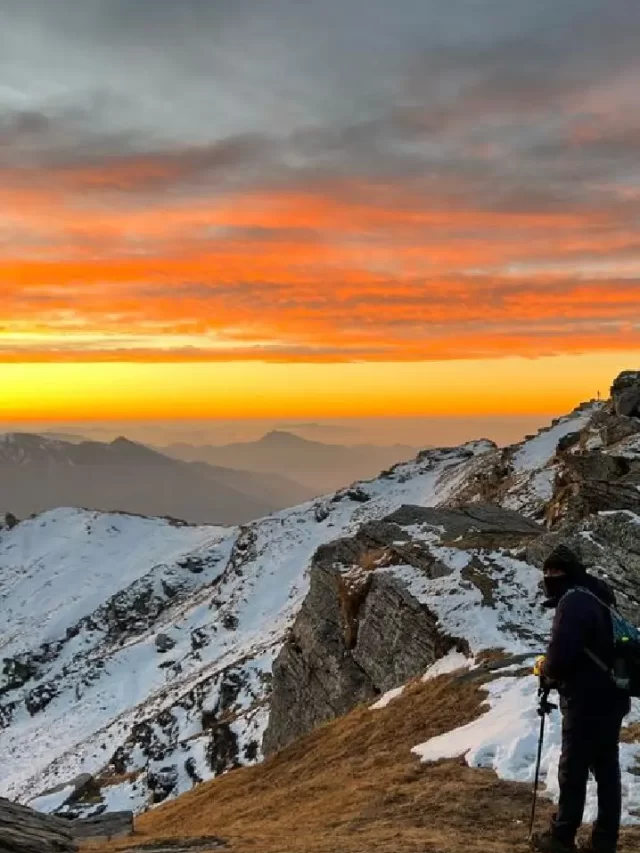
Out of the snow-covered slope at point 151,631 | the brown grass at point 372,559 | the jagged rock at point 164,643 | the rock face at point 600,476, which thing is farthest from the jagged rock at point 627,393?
the jagged rock at point 164,643

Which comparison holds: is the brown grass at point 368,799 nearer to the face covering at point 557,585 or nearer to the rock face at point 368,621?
the face covering at point 557,585

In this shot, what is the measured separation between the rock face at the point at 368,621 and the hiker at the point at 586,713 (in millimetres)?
13473

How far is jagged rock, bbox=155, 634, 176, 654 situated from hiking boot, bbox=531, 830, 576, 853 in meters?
75.7

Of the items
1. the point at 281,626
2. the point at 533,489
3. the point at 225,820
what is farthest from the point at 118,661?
the point at 225,820

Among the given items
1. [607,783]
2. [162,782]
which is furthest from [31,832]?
[162,782]

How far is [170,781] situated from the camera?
4581 cm

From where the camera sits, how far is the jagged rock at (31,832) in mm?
10924

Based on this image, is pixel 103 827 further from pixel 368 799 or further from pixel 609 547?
pixel 609 547

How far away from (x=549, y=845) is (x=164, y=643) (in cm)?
7711

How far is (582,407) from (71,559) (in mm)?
80043

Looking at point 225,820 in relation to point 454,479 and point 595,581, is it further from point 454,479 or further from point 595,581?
point 454,479

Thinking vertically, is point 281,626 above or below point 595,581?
below

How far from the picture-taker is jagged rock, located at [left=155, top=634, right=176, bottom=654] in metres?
80.8

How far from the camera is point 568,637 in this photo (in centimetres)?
893
